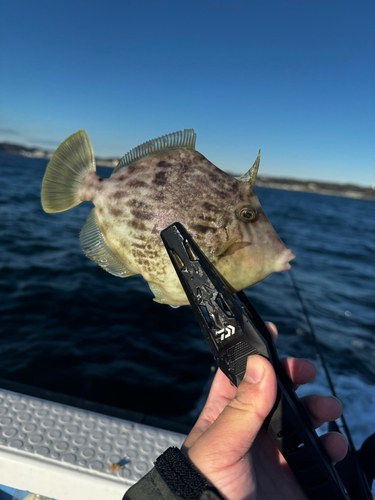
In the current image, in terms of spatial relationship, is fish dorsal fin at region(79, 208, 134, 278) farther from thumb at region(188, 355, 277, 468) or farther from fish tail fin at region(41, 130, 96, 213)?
thumb at region(188, 355, 277, 468)

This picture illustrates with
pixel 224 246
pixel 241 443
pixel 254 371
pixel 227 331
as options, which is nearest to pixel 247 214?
pixel 224 246

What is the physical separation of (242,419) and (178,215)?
101cm

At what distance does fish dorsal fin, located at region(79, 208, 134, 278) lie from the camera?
172cm

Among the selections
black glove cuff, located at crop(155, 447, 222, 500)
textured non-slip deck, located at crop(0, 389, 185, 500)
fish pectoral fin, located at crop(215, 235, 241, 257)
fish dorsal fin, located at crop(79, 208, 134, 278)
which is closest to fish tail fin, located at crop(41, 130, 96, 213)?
fish dorsal fin, located at crop(79, 208, 134, 278)

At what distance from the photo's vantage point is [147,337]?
19.4 feet

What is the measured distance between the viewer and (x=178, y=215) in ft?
4.84

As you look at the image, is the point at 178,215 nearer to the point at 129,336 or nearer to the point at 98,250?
the point at 98,250

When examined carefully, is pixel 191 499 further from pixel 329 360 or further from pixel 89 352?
pixel 329 360

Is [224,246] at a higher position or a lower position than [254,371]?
higher

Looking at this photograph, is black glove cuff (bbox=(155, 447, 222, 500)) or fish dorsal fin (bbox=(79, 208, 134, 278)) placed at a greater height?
fish dorsal fin (bbox=(79, 208, 134, 278))

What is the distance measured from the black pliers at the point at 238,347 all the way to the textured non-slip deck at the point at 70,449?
139 centimetres

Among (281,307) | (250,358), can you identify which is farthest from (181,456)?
(281,307)

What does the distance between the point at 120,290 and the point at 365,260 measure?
608 inches

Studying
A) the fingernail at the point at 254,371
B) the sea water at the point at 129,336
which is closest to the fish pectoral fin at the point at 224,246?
the fingernail at the point at 254,371
